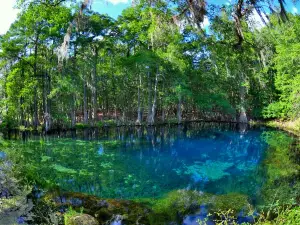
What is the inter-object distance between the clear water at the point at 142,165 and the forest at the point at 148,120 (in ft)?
0.26

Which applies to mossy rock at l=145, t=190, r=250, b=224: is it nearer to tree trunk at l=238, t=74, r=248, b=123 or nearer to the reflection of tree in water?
the reflection of tree in water

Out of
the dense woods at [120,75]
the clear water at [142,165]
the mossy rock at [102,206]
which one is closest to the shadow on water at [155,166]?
the clear water at [142,165]

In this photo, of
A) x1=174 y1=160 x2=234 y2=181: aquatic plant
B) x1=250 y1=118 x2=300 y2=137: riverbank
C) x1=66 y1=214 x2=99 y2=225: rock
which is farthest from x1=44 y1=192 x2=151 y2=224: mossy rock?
x1=250 y1=118 x2=300 y2=137: riverbank

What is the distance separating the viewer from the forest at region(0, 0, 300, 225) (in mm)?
5715

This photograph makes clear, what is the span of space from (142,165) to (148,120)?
61.0ft

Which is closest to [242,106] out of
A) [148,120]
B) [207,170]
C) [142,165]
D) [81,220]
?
[148,120]

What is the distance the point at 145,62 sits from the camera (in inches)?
1199

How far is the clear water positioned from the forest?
0.08m

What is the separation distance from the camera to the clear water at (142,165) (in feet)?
37.4

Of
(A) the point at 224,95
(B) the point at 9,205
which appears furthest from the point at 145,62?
(B) the point at 9,205

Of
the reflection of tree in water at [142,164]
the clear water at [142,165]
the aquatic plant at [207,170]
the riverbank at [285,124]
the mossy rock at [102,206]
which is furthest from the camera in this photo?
the riverbank at [285,124]

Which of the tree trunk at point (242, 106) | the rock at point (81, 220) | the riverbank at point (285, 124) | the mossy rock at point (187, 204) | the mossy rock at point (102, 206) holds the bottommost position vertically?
the mossy rock at point (187, 204)

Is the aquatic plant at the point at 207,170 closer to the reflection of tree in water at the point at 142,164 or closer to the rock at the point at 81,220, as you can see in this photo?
the reflection of tree in water at the point at 142,164

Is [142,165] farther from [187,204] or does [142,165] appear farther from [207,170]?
[187,204]
